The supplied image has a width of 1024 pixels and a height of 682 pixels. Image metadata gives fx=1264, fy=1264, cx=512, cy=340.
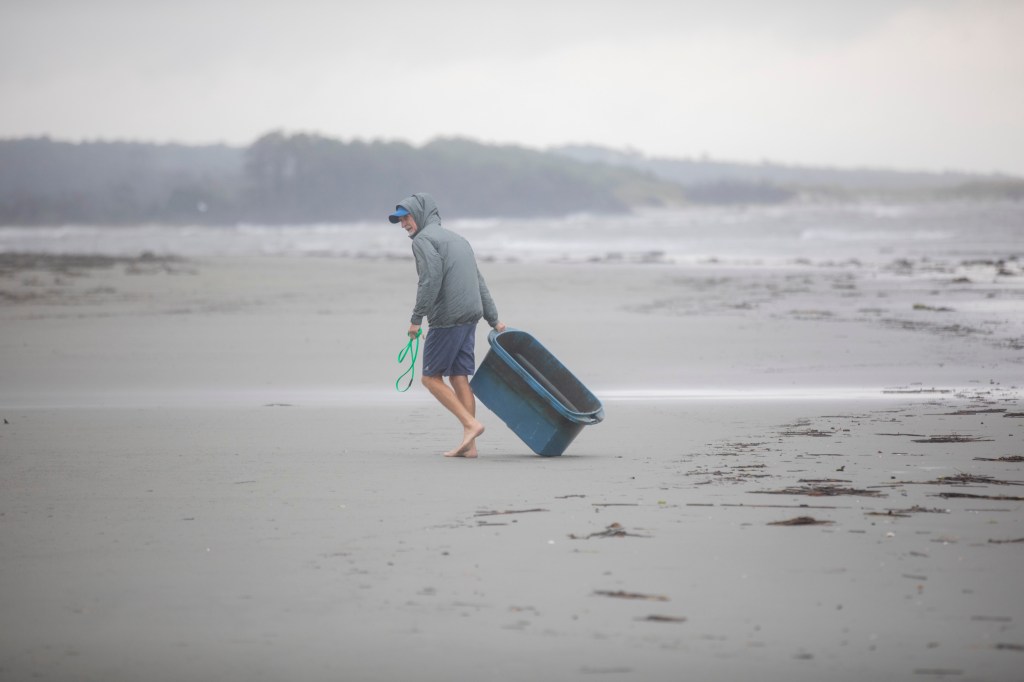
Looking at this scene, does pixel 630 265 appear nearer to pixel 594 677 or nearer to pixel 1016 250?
pixel 1016 250

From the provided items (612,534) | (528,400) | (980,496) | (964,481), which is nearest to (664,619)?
(612,534)

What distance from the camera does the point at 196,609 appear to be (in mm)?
4203

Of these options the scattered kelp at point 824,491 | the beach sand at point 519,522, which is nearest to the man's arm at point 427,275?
the beach sand at point 519,522

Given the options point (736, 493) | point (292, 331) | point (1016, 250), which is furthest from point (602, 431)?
point (1016, 250)

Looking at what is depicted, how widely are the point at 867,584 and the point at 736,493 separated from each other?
1.65 metres

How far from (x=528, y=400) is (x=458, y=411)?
0.46 meters

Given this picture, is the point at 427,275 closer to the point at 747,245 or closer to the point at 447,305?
the point at 447,305

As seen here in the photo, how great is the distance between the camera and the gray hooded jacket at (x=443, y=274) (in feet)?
24.6

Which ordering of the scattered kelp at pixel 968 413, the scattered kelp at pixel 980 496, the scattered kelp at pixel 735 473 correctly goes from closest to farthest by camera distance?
the scattered kelp at pixel 980 496 < the scattered kelp at pixel 735 473 < the scattered kelp at pixel 968 413

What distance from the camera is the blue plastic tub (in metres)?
7.46

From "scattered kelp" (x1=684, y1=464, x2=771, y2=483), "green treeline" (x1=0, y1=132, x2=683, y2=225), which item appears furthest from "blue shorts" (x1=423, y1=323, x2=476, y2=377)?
"green treeline" (x1=0, y1=132, x2=683, y2=225)

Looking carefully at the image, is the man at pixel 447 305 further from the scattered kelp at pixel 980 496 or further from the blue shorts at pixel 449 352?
the scattered kelp at pixel 980 496

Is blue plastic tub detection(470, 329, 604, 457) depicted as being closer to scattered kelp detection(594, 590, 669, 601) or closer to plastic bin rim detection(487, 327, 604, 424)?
plastic bin rim detection(487, 327, 604, 424)

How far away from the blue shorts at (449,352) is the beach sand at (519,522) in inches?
21.7
